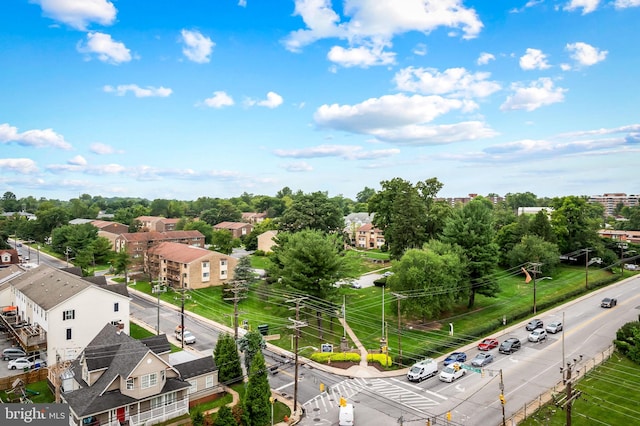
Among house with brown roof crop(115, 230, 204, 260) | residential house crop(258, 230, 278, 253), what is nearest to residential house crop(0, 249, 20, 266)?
house with brown roof crop(115, 230, 204, 260)

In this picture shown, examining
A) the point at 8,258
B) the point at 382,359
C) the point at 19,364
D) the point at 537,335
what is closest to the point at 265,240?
the point at 8,258

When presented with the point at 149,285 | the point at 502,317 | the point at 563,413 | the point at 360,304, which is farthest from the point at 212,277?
the point at 563,413

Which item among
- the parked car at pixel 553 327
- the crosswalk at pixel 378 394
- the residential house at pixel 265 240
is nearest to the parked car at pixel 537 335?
the parked car at pixel 553 327

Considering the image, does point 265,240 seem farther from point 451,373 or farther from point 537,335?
point 451,373

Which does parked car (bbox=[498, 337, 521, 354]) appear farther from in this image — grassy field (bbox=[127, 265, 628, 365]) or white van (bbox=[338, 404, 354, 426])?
white van (bbox=[338, 404, 354, 426])

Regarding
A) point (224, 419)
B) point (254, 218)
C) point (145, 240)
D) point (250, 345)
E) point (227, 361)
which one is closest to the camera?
point (224, 419)

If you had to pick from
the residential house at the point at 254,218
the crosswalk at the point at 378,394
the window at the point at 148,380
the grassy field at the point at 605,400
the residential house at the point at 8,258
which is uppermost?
the residential house at the point at 254,218

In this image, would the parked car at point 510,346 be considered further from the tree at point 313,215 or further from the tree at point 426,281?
the tree at point 313,215
